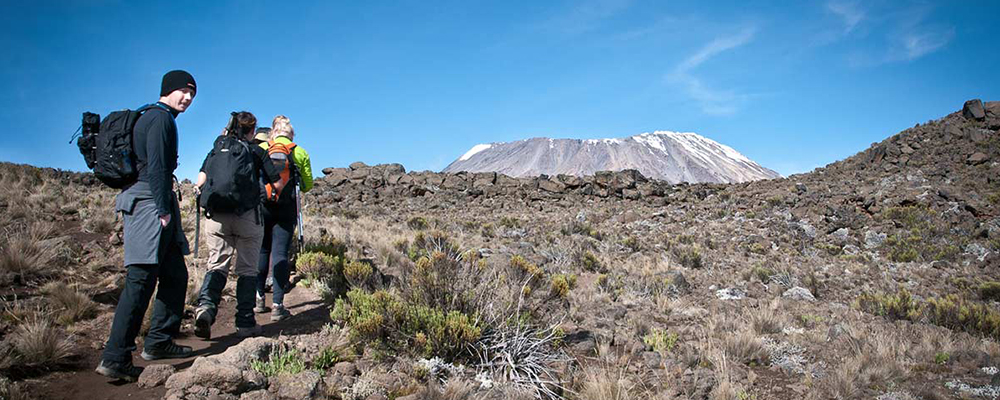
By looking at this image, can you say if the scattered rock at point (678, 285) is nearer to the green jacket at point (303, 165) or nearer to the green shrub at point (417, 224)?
the green jacket at point (303, 165)

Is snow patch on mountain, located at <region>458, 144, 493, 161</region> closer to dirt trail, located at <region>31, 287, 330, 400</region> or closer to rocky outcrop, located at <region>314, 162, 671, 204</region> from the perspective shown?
rocky outcrop, located at <region>314, 162, 671, 204</region>

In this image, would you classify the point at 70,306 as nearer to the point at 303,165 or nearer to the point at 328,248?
the point at 303,165

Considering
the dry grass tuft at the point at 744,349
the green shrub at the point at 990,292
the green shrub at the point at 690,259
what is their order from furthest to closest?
1. the green shrub at the point at 690,259
2. the green shrub at the point at 990,292
3. the dry grass tuft at the point at 744,349

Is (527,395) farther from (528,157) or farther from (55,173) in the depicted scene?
(528,157)

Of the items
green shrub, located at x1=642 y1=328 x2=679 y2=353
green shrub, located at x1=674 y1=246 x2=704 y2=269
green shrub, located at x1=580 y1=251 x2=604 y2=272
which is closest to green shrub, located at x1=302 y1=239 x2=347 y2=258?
green shrub, located at x1=642 y1=328 x2=679 y2=353

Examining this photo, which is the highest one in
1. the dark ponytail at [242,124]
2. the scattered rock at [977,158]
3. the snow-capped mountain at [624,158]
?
the snow-capped mountain at [624,158]

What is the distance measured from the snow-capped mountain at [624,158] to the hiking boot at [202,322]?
134452 millimetres

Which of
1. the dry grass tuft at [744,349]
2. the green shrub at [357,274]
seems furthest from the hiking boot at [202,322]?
the dry grass tuft at [744,349]

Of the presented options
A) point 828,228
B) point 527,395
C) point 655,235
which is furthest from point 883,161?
point 527,395

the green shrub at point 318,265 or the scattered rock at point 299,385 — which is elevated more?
the green shrub at point 318,265

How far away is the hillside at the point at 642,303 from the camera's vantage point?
10.5 ft

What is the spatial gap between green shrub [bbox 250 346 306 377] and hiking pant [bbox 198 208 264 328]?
0.69 meters

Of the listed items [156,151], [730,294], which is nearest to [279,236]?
[156,151]

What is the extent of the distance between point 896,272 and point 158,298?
37.6 feet
